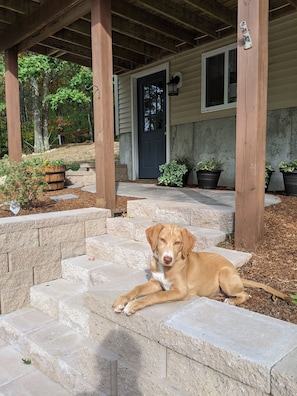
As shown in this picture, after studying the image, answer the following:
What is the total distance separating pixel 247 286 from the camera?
202cm

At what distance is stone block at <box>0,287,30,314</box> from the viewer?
2.83 m

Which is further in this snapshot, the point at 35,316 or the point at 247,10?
the point at 35,316

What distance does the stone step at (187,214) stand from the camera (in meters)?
2.86

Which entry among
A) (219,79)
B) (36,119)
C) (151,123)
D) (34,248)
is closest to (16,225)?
(34,248)

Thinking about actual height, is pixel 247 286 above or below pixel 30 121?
below

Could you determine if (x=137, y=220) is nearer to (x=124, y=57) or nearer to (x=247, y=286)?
(x=247, y=286)

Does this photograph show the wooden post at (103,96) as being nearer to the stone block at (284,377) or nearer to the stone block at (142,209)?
the stone block at (142,209)

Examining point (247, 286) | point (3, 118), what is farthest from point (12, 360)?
point (3, 118)

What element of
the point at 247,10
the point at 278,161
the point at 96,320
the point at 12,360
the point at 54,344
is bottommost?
the point at 12,360

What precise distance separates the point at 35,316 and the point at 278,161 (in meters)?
4.46

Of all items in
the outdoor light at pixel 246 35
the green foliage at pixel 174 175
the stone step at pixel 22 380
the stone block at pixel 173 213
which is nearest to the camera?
the stone step at pixel 22 380

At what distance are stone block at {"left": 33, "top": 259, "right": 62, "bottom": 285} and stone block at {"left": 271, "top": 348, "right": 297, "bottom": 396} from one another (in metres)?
2.46

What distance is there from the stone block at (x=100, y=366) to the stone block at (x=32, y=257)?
4.62 feet

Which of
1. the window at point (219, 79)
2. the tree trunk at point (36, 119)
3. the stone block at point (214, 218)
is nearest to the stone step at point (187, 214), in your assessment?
the stone block at point (214, 218)
